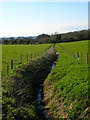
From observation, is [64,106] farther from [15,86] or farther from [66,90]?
[15,86]

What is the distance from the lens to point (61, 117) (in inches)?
364

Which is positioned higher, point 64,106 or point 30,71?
point 30,71

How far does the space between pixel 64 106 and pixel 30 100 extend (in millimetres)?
2744

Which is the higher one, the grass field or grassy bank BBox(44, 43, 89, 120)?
the grass field

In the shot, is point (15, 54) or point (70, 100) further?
point (15, 54)

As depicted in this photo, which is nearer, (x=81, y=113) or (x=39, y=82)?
(x=81, y=113)

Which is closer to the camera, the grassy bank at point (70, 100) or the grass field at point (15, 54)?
the grassy bank at point (70, 100)

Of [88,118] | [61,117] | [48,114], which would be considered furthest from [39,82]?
[88,118]

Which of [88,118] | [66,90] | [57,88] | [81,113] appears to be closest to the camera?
[88,118]

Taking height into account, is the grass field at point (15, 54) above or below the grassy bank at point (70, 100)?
above

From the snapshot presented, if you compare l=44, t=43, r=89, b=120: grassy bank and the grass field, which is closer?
l=44, t=43, r=89, b=120: grassy bank

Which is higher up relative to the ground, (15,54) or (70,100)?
(15,54)

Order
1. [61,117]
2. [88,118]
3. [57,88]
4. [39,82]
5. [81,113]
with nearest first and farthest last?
[88,118] → [81,113] → [61,117] → [57,88] → [39,82]

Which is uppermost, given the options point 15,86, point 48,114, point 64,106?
point 15,86
